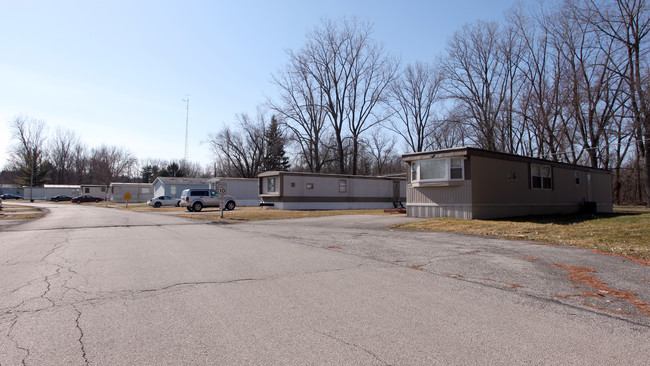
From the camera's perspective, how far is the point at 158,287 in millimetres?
6281

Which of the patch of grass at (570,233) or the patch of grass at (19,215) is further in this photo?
the patch of grass at (19,215)

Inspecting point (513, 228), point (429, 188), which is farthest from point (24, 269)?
point (429, 188)

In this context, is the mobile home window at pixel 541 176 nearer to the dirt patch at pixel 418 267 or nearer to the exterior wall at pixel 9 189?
the dirt patch at pixel 418 267

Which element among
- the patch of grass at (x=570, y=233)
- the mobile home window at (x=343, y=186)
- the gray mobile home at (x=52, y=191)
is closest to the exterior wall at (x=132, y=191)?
the gray mobile home at (x=52, y=191)

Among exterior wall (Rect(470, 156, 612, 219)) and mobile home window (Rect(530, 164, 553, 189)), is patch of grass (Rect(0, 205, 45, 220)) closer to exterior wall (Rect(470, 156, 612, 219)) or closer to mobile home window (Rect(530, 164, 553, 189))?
exterior wall (Rect(470, 156, 612, 219))

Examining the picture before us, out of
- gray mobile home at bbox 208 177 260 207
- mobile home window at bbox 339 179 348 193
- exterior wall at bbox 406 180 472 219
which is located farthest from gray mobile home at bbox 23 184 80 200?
exterior wall at bbox 406 180 472 219

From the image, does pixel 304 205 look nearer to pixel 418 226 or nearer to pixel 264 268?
pixel 418 226

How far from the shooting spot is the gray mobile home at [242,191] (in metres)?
42.7

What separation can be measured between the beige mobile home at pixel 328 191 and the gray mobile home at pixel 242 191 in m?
8.49

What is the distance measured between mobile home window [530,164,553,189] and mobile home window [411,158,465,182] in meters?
5.49

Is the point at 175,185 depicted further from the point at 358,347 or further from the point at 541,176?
the point at 358,347

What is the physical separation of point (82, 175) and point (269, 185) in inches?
3268

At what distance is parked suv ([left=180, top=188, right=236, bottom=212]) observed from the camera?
113 feet

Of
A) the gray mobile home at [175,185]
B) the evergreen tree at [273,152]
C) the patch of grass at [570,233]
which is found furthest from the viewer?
the evergreen tree at [273,152]
